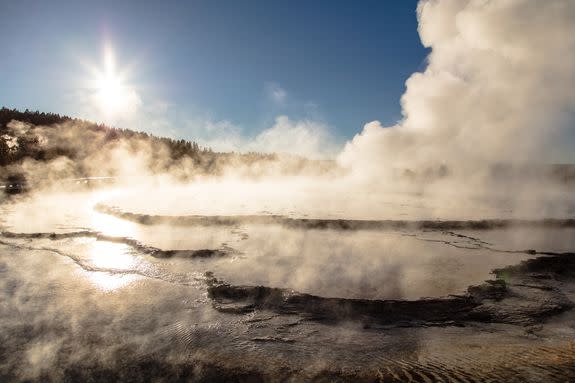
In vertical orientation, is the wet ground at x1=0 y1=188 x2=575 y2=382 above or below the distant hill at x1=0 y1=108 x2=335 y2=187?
below

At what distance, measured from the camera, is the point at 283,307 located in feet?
11.9

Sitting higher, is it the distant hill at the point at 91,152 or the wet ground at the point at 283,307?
the distant hill at the point at 91,152

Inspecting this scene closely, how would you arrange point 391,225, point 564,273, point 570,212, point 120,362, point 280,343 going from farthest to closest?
point 570,212, point 391,225, point 564,273, point 280,343, point 120,362

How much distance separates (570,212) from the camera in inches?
427

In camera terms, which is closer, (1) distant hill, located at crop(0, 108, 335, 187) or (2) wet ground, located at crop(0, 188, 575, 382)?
(2) wet ground, located at crop(0, 188, 575, 382)

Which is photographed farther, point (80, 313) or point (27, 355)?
point (80, 313)

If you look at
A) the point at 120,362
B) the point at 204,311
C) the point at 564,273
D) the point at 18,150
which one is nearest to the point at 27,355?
the point at 120,362

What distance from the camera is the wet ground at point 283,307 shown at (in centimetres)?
257

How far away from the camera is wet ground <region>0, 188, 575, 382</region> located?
2.57 m

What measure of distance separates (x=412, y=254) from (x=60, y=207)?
1016 centimetres

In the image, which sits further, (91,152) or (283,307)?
(91,152)

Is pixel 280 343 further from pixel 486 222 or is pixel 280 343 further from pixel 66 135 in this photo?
pixel 66 135

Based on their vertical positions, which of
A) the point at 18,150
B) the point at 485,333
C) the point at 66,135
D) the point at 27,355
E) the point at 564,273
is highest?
the point at 66,135

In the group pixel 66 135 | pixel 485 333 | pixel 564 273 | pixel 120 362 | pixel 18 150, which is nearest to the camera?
pixel 120 362
